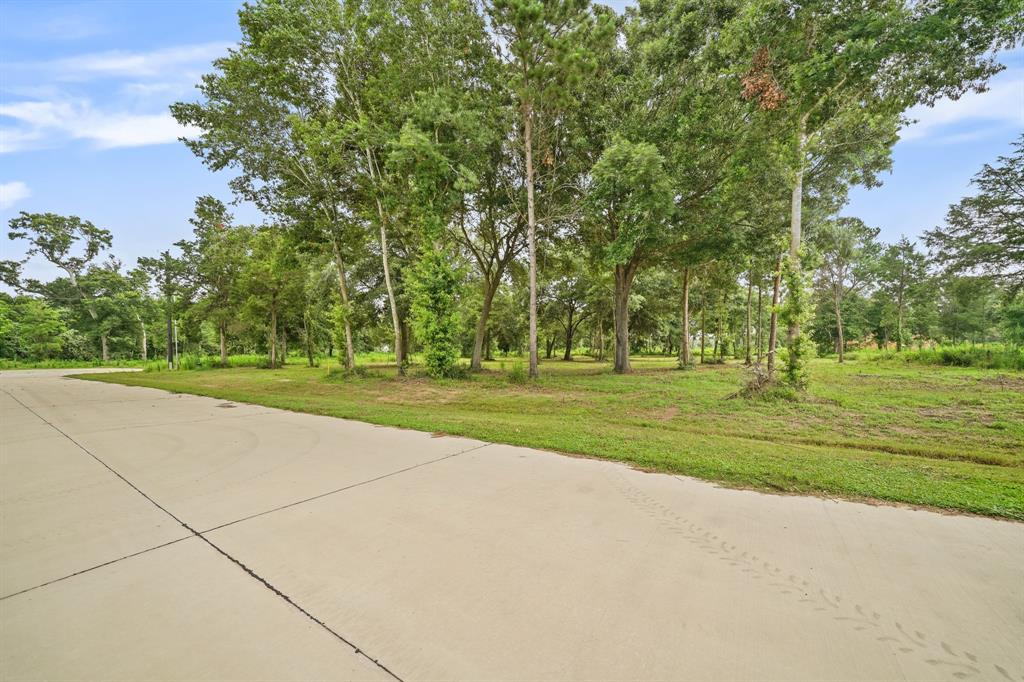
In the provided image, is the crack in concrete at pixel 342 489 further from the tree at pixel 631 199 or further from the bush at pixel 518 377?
the tree at pixel 631 199

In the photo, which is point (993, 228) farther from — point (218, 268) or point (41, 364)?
point (41, 364)

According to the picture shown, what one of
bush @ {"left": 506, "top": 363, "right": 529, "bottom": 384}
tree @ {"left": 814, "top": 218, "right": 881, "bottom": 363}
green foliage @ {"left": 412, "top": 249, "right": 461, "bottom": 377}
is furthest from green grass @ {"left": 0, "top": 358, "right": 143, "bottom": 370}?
tree @ {"left": 814, "top": 218, "right": 881, "bottom": 363}

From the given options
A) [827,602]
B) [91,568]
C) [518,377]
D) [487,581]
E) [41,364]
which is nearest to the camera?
[827,602]

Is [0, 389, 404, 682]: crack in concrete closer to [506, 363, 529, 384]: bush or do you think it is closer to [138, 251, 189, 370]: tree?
[506, 363, 529, 384]: bush

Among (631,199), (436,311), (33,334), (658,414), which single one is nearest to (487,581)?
(658,414)

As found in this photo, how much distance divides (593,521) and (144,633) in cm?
261

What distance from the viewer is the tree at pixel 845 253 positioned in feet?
73.9

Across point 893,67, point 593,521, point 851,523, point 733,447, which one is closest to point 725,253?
point 893,67

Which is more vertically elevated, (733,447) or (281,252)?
(281,252)

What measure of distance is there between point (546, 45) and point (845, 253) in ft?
84.3

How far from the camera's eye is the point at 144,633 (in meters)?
1.78

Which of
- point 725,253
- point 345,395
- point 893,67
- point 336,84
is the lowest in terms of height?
point 345,395

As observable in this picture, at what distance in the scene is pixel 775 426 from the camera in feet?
21.6

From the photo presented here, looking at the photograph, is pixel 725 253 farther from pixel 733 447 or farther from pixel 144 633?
pixel 144 633
